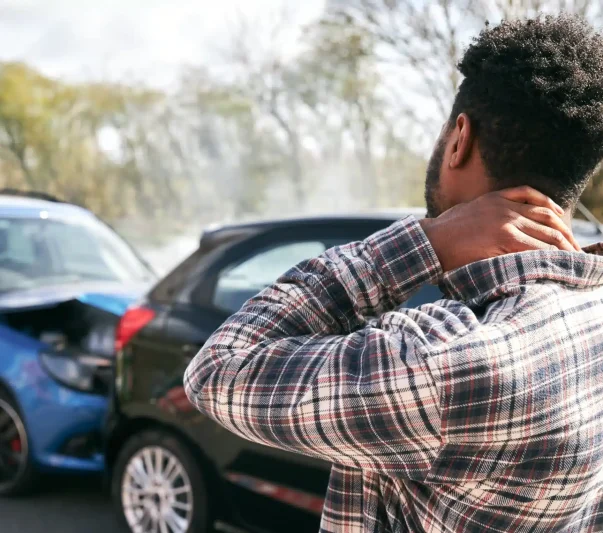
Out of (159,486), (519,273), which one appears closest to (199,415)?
(159,486)

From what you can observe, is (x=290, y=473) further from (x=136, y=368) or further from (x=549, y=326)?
(x=549, y=326)

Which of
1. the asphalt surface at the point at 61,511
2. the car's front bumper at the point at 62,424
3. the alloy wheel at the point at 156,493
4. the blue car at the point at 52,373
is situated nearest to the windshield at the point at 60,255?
the blue car at the point at 52,373

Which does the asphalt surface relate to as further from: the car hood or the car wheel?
the car hood

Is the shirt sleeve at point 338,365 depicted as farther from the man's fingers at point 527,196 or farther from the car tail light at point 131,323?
the car tail light at point 131,323

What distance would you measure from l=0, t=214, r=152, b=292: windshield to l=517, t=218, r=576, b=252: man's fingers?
13.5 ft

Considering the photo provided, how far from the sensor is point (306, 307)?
106 cm

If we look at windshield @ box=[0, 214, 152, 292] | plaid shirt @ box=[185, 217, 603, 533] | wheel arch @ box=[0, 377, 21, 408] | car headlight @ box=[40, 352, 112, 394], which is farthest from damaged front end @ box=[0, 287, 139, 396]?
plaid shirt @ box=[185, 217, 603, 533]

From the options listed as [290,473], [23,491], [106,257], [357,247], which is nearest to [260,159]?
[106,257]

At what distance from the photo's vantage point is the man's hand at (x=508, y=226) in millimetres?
1017

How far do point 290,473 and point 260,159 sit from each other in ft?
40.9

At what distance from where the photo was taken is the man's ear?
3.57ft

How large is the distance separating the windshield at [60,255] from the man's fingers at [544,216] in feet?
13.5

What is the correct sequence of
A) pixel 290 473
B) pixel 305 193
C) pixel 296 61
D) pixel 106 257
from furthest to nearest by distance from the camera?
pixel 305 193 < pixel 296 61 < pixel 106 257 < pixel 290 473

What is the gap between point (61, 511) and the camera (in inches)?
159
